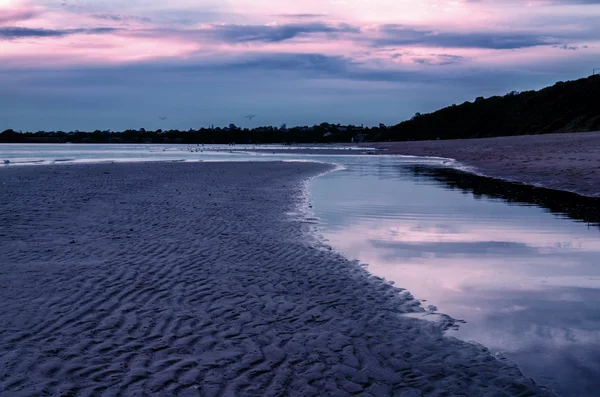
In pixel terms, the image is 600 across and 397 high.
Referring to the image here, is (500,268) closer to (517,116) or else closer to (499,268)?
(499,268)

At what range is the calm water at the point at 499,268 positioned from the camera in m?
6.61

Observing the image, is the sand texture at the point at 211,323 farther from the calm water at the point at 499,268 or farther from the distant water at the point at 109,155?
the distant water at the point at 109,155

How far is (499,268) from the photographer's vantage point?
1066cm

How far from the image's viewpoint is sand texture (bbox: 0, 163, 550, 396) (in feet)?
18.7

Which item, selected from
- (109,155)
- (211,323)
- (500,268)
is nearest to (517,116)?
(109,155)

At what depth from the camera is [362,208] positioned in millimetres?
19547

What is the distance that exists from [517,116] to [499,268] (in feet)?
501

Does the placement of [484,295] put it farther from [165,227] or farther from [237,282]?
[165,227]

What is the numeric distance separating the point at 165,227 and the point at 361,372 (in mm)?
10092

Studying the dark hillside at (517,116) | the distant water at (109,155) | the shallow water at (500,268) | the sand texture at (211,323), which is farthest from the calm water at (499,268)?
the dark hillside at (517,116)

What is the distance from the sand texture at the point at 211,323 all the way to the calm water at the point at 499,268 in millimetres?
504

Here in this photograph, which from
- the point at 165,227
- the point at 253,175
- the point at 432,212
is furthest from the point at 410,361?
the point at 253,175

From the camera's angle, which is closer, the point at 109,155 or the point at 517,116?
the point at 109,155

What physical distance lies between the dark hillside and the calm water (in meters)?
89.5
